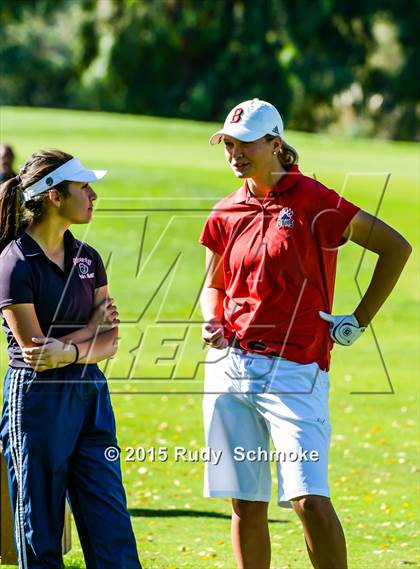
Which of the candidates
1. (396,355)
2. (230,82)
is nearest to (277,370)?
(396,355)

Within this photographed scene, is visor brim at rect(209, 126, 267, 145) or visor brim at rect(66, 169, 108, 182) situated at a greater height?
visor brim at rect(209, 126, 267, 145)

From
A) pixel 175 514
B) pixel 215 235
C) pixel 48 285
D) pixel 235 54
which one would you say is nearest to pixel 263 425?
pixel 215 235

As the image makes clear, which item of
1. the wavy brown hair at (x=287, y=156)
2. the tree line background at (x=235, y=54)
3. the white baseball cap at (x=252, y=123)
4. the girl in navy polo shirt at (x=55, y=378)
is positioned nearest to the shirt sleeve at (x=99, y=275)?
the girl in navy polo shirt at (x=55, y=378)

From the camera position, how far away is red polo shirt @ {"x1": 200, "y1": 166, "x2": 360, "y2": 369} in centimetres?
514

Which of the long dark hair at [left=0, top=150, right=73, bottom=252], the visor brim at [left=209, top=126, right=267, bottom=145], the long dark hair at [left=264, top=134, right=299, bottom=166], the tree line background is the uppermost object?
the visor brim at [left=209, top=126, right=267, bottom=145]

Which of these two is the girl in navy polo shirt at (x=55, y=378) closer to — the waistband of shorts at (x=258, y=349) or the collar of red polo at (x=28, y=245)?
the collar of red polo at (x=28, y=245)

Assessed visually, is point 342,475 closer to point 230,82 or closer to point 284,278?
point 284,278

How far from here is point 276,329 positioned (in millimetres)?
5141

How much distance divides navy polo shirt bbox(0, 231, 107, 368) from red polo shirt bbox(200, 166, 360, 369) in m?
0.65

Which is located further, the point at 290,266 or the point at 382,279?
the point at 382,279

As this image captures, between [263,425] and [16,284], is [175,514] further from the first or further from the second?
[16,284]

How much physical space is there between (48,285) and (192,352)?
9.48 meters

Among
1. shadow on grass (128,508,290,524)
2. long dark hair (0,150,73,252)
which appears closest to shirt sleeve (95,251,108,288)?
long dark hair (0,150,73,252)

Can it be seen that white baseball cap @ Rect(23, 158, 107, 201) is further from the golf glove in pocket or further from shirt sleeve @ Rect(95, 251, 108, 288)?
the golf glove in pocket
